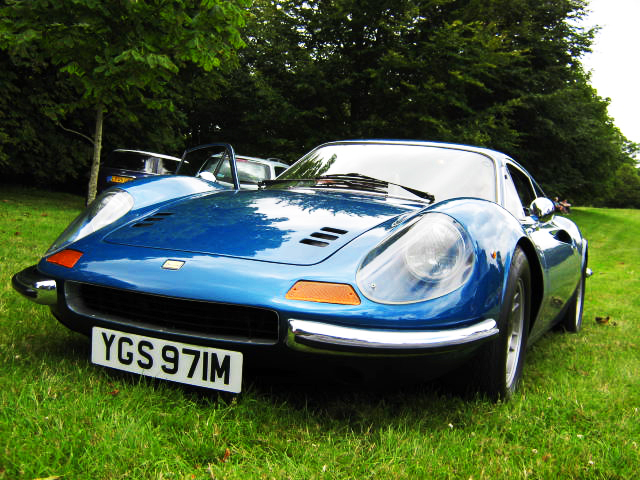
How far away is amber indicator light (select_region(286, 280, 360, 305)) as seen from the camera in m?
1.84

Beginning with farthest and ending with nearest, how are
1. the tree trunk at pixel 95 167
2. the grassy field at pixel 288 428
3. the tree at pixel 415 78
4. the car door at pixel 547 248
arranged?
the tree at pixel 415 78 → the tree trunk at pixel 95 167 → the car door at pixel 547 248 → the grassy field at pixel 288 428

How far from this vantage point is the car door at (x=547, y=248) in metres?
2.79

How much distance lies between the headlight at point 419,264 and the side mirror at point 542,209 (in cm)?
122

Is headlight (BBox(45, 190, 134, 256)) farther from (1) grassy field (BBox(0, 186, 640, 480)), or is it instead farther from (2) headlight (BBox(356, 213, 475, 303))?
(2) headlight (BBox(356, 213, 475, 303))

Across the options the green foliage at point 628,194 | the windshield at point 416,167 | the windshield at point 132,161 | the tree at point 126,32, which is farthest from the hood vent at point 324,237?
the green foliage at point 628,194

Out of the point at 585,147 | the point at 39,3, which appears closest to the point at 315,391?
the point at 39,3

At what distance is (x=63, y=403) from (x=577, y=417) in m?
1.82

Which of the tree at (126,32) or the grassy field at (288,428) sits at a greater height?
the tree at (126,32)

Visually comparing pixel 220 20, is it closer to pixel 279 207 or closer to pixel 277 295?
pixel 279 207

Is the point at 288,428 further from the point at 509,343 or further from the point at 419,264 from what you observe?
the point at 509,343

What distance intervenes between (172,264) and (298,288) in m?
0.47

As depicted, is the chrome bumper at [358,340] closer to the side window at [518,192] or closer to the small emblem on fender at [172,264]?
the small emblem on fender at [172,264]

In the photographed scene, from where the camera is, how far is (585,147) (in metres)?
23.1

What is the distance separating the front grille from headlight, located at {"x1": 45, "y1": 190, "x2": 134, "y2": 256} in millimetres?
438
